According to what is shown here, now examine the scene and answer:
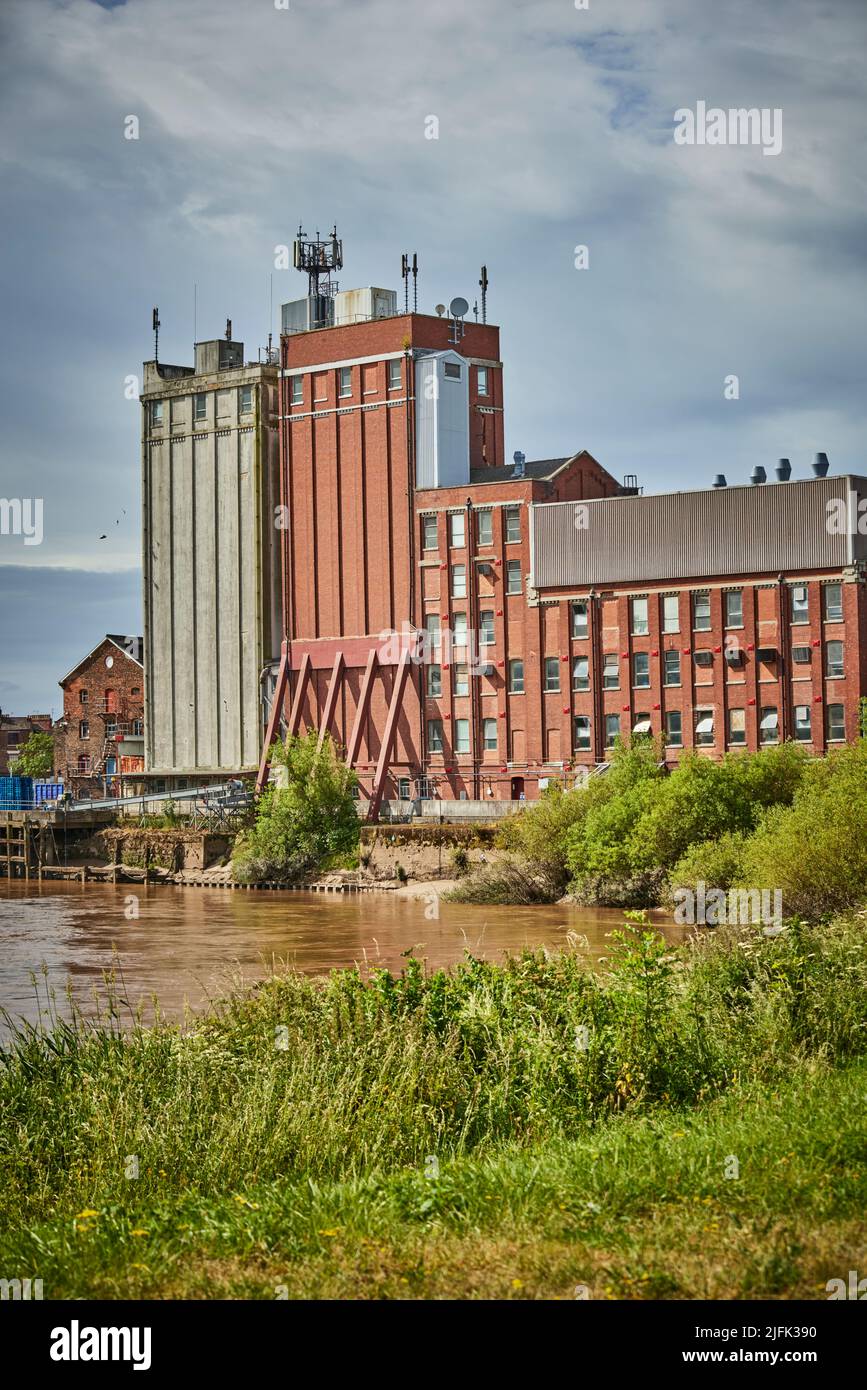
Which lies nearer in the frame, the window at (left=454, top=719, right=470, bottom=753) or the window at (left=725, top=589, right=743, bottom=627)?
the window at (left=725, top=589, right=743, bottom=627)

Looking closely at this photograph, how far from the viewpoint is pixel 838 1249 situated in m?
9.00

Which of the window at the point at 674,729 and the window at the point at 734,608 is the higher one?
the window at the point at 734,608

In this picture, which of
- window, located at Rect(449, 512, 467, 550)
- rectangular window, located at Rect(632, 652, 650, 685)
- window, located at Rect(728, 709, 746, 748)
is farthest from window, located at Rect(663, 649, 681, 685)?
window, located at Rect(449, 512, 467, 550)

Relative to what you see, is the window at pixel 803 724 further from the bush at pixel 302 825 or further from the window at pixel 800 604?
the bush at pixel 302 825

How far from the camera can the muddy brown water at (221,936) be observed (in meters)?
34.2

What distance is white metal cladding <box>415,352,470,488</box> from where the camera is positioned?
72.9 m

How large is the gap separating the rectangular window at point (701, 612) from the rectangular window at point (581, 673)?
5493mm

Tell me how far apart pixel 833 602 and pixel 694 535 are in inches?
258

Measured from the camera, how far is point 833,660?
2357 inches

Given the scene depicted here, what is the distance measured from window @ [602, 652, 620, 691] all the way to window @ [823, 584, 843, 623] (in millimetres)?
9397

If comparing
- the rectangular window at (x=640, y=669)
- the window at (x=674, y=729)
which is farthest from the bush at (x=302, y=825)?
the window at (x=674, y=729)

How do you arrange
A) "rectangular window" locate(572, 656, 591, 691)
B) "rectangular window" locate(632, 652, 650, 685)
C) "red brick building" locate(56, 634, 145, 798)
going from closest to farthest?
1. "rectangular window" locate(632, 652, 650, 685)
2. "rectangular window" locate(572, 656, 591, 691)
3. "red brick building" locate(56, 634, 145, 798)

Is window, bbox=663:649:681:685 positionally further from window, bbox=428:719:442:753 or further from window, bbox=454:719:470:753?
window, bbox=428:719:442:753
